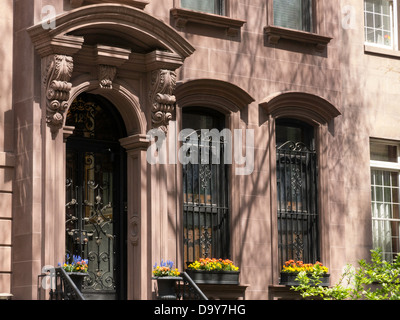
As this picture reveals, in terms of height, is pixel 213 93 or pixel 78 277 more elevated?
pixel 213 93

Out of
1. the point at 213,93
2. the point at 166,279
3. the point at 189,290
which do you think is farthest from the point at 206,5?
the point at 189,290

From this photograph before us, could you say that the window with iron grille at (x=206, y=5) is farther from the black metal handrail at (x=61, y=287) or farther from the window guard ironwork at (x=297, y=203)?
the black metal handrail at (x=61, y=287)

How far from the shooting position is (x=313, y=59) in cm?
1927

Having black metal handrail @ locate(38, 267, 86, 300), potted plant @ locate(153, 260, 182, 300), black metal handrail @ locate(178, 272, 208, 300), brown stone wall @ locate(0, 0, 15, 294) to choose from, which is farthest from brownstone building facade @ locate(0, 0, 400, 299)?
black metal handrail @ locate(178, 272, 208, 300)

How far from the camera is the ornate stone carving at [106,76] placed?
626 inches

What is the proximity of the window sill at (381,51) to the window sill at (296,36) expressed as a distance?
1.12 metres

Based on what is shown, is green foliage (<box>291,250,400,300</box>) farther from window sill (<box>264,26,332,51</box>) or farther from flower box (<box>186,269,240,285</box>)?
window sill (<box>264,26,332,51</box>)

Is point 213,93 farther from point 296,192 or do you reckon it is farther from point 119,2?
point 296,192

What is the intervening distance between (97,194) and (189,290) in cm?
230

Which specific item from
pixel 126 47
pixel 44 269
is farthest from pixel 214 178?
pixel 44 269

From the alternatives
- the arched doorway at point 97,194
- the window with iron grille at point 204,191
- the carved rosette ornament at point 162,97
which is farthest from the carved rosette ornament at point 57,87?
the window with iron grille at point 204,191

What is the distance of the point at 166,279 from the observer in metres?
15.6

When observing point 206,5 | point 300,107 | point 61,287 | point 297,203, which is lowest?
point 61,287

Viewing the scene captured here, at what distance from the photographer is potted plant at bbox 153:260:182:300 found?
51.3ft
